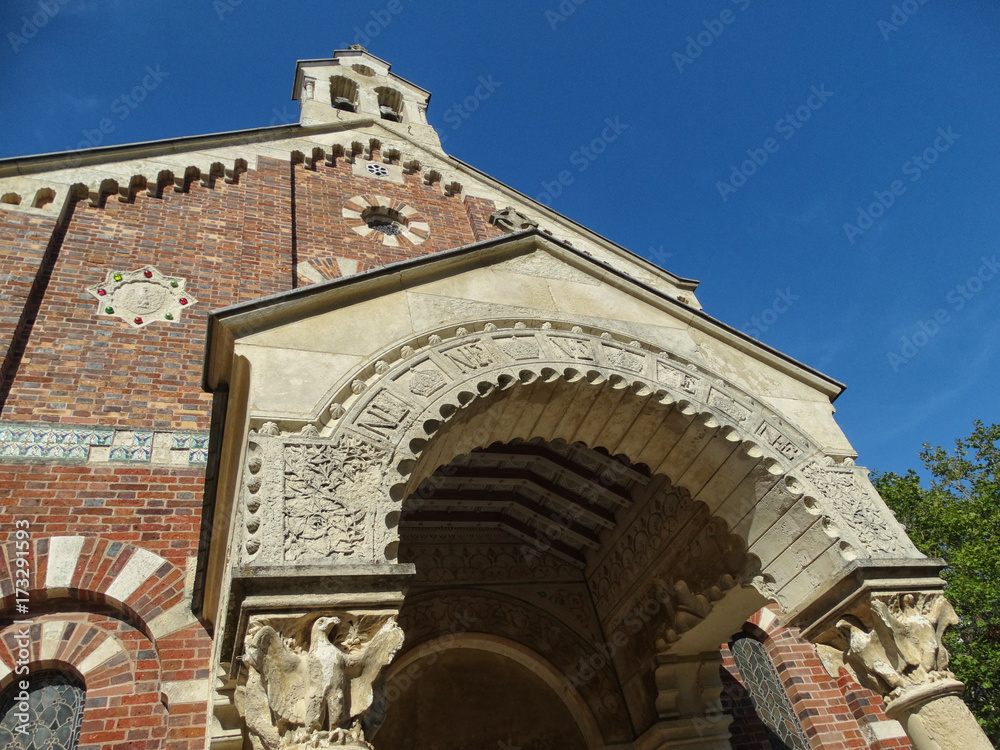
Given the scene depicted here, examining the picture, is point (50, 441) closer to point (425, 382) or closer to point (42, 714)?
point (42, 714)

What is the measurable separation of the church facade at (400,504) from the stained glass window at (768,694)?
0.12 feet

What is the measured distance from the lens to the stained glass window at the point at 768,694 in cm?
793

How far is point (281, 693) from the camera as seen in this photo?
334 cm

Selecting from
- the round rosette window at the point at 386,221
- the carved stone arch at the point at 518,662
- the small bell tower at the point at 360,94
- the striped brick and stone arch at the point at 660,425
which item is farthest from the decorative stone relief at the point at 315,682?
the small bell tower at the point at 360,94

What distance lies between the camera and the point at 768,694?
820 centimetres

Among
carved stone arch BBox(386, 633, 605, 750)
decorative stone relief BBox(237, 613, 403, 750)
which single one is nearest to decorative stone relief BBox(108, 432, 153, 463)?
carved stone arch BBox(386, 633, 605, 750)

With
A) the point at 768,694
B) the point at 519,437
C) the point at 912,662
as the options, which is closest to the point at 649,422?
the point at 519,437

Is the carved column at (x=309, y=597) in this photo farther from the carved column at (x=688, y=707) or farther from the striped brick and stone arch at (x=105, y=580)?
the carved column at (x=688, y=707)

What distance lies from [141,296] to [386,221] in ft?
12.6

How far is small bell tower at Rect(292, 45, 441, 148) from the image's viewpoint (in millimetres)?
12922

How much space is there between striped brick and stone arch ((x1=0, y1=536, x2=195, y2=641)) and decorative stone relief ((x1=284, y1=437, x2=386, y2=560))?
220cm

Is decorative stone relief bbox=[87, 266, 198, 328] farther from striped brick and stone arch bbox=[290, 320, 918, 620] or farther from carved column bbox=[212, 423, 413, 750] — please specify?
carved column bbox=[212, 423, 413, 750]

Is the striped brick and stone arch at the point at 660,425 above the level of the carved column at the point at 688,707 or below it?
above

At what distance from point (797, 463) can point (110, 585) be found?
527 centimetres
